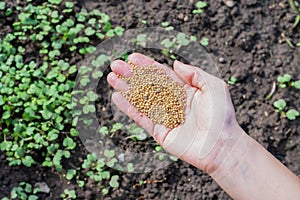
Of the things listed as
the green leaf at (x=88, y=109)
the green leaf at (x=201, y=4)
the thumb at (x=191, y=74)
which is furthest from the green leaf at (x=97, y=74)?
the green leaf at (x=201, y=4)

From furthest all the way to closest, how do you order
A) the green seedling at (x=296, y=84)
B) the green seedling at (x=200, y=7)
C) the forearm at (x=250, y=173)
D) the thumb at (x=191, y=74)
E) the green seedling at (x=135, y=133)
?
the green seedling at (x=200, y=7) < the green seedling at (x=296, y=84) < the green seedling at (x=135, y=133) < the thumb at (x=191, y=74) < the forearm at (x=250, y=173)

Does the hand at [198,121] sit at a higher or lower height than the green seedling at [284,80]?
higher

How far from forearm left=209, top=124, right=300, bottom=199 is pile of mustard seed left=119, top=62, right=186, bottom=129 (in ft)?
0.73

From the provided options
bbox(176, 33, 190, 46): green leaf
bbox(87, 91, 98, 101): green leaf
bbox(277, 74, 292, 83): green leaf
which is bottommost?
bbox(87, 91, 98, 101): green leaf

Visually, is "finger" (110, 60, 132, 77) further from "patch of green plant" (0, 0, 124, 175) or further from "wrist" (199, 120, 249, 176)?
"wrist" (199, 120, 249, 176)

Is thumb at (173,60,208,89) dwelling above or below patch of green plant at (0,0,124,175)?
above

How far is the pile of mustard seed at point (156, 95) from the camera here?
1.99m

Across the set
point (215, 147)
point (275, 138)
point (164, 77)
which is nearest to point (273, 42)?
point (275, 138)

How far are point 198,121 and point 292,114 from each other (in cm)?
66

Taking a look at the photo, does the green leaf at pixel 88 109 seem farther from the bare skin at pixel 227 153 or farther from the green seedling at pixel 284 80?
the green seedling at pixel 284 80

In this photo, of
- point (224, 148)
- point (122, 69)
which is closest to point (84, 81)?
point (122, 69)

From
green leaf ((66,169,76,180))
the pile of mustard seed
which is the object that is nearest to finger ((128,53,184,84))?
the pile of mustard seed

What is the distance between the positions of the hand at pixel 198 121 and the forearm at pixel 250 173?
0.04 meters

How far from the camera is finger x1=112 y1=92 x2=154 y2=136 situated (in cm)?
200
